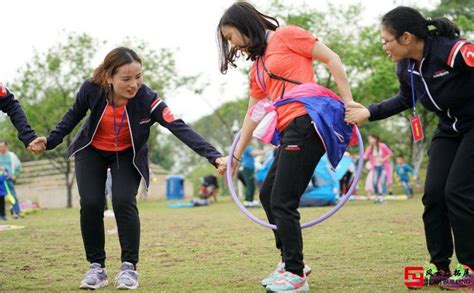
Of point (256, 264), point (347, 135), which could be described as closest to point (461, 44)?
point (347, 135)

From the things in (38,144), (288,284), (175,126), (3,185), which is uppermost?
(175,126)

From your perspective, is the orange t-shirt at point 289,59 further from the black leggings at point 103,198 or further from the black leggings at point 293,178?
the black leggings at point 103,198

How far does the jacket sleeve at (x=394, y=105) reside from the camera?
216 inches

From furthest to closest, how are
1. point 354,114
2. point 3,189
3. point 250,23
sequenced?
point 3,189 → point 250,23 → point 354,114

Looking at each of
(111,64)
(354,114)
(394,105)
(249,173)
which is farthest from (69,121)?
(249,173)

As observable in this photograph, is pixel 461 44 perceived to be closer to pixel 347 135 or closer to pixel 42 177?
pixel 347 135

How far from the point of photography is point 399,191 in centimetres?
3083

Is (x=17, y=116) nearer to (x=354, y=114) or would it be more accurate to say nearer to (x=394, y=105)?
(x=354, y=114)

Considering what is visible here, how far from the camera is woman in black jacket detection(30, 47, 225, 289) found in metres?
5.85

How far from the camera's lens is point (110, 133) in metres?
6.00

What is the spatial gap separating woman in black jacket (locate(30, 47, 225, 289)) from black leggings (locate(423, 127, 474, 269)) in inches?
65.4

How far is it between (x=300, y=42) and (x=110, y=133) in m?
1.83

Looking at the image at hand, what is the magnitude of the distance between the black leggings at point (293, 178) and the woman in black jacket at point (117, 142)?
2.61ft

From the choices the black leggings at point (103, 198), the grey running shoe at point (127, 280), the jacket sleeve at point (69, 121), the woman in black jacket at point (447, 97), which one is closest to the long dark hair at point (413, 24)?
the woman in black jacket at point (447, 97)
